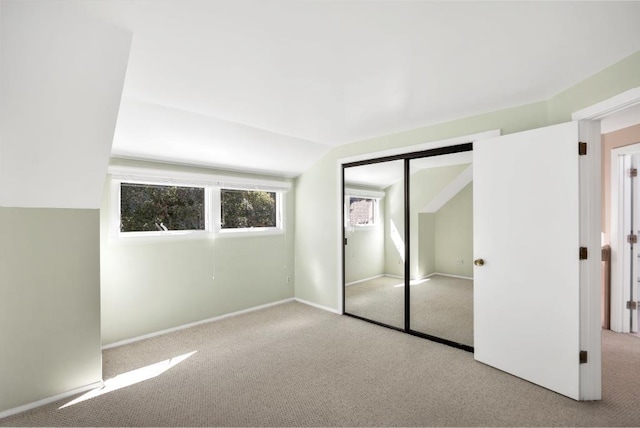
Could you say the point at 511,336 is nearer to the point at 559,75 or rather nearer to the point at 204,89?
the point at 559,75

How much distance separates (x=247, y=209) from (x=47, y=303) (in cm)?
243

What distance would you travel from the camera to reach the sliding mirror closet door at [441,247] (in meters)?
3.15

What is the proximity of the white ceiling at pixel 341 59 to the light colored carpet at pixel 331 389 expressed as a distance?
7.22 feet

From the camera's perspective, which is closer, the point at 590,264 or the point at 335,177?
the point at 590,264

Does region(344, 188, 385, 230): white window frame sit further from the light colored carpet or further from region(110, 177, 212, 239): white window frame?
region(110, 177, 212, 239): white window frame

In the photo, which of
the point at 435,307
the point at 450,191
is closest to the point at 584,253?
the point at 450,191

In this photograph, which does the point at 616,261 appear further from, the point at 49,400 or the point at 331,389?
the point at 49,400

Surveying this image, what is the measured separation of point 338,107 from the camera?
2732 mm

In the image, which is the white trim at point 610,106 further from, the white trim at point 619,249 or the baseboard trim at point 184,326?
Result: the baseboard trim at point 184,326

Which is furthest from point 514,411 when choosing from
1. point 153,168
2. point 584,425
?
point 153,168

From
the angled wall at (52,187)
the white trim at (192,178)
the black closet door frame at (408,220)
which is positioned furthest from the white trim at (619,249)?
the angled wall at (52,187)

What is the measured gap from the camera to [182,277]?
363 centimetres

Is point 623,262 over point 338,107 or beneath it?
beneath

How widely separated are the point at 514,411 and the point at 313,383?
139cm
